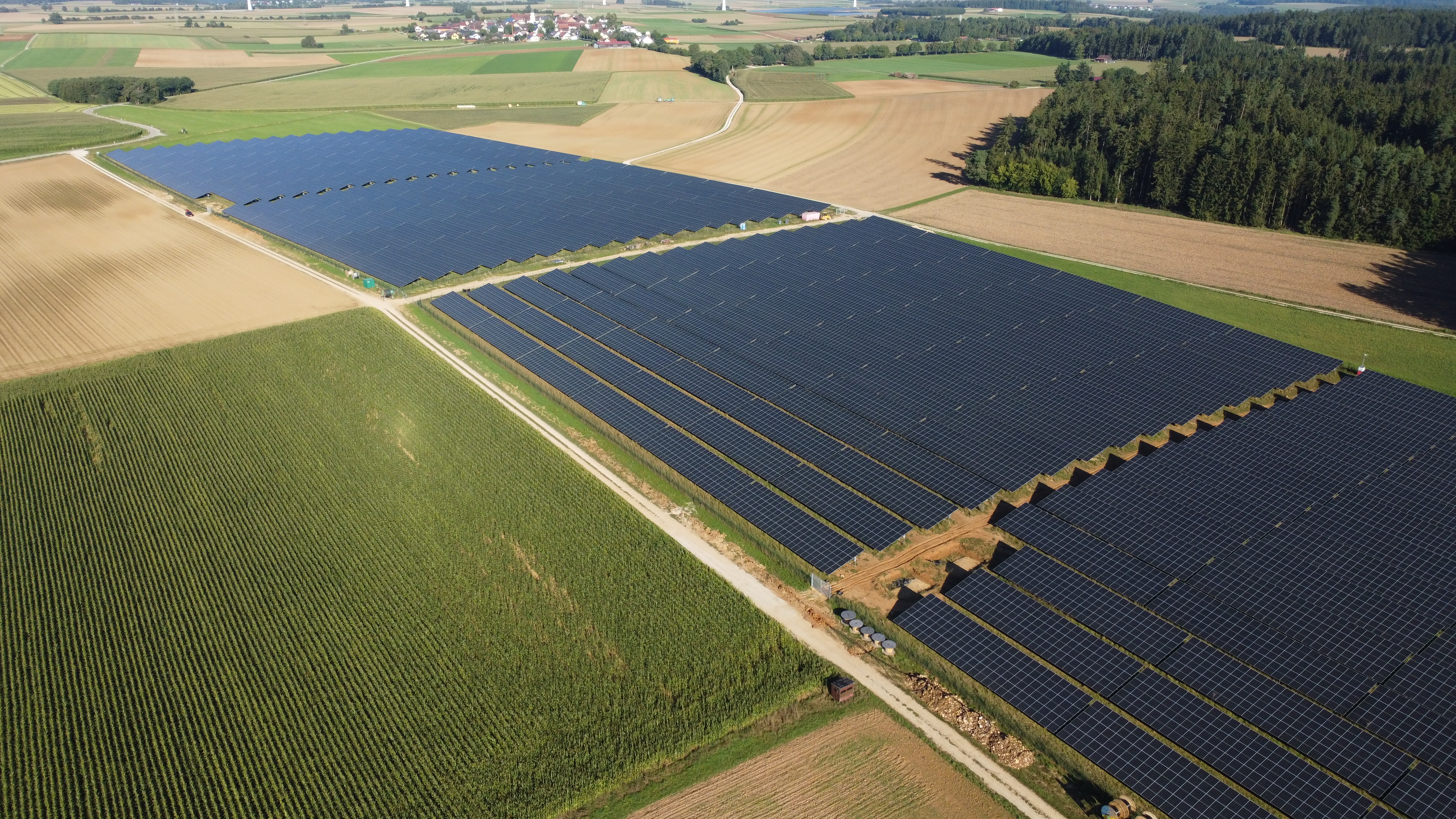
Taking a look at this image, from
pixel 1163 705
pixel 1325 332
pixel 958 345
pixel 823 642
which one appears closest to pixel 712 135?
pixel 958 345

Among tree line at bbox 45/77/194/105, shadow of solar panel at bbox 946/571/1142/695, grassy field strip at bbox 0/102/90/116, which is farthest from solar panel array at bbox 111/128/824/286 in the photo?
tree line at bbox 45/77/194/105

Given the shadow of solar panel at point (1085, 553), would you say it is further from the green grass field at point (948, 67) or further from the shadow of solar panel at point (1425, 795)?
the green grass field at point (948, 67)

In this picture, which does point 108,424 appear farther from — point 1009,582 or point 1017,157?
point 1017,157

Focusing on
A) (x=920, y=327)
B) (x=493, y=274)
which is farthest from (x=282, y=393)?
(x=920, y=327)

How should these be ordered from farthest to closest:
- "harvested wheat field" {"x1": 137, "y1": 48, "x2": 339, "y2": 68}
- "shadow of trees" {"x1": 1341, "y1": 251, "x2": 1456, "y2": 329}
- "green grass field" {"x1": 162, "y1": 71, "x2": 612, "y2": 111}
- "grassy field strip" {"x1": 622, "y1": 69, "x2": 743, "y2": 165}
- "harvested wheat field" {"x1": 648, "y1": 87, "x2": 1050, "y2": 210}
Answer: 1. "harvested wheat field" {"x1": 137, "y1": 48, "x2": 339, "y2": 68}
2. "green grass field" {"x1": 162, "y1": 71, "x2": 612, "y2": 111}
3. "grassy field strip" {"x1": 622, "y1": 69, "x2": 743, "y2": 165}
4. "harvested wheat field" {"x1": 648, "y1": 87, "x2": 1050, "y2": 210}
5. "shadow of trees" {"x1": 1341, "y1": 251, "x2": 1456, "y2": 329}

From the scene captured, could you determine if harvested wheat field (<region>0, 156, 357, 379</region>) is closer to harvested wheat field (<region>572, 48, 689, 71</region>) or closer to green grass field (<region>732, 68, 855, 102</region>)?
green grass field (<region>732, 68, 855, 102</region>)

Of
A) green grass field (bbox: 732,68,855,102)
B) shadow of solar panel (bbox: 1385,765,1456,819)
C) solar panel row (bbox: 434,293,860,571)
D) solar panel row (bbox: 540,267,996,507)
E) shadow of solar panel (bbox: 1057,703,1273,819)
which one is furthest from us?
green grass field (bbox: 732,68,855,102)

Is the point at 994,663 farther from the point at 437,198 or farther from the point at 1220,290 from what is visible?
the point at 437,198
